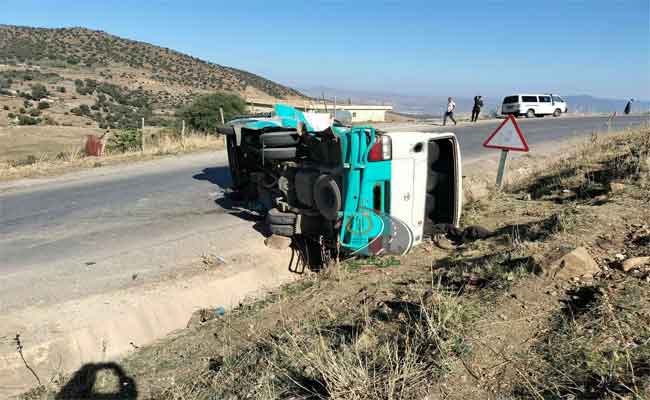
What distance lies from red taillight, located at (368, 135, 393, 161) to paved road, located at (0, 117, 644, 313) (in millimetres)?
2693

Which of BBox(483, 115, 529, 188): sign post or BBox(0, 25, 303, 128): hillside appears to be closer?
BBox(483, 115, 529, 188): sign post

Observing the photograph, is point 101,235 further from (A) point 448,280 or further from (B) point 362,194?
(A) point 448,280

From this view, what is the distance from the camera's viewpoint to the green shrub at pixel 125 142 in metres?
16.2

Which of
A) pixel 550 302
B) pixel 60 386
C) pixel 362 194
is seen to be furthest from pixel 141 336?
pixel 550 302

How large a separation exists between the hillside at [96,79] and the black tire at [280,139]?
34797 millimetres

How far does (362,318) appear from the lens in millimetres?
3807

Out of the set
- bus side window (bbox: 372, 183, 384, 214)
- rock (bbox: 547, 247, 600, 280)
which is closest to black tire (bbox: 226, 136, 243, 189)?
bus side window (bbox: 372, 183, 384, 214)

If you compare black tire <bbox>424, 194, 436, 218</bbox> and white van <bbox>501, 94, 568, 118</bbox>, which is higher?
white van <bbox>501, 94, 568, 118</bbox>

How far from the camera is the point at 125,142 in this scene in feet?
53.4

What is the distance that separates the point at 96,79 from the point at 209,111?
39943 millimetres

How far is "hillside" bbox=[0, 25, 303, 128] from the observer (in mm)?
39844

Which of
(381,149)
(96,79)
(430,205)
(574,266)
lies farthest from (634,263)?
(96,79)

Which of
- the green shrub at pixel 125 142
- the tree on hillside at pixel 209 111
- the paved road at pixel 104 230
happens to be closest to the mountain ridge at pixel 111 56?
the tree on hillside at pixel 209 111

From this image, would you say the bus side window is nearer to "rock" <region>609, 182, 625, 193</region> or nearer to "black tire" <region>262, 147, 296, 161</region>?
"black tire" <region>262, 147, 296, 161</region>
